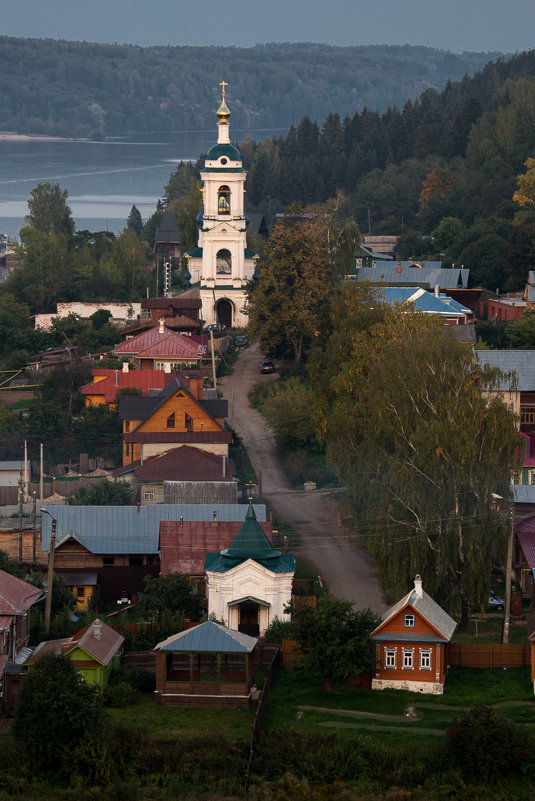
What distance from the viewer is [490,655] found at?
101 ft

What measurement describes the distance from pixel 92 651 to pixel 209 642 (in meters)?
2.26

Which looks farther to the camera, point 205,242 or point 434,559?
point 205,242

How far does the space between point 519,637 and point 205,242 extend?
130ft

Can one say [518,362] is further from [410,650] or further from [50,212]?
[50,212]

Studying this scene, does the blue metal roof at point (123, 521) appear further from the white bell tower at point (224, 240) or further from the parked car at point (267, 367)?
the white bell tower at point (224, 240)

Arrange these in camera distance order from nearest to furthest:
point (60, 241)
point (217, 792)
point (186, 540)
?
point (217, 792)
point (186, 540)
point (60, 241)

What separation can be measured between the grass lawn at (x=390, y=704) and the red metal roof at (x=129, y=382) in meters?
24.6

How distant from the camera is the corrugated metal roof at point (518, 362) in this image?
155 ft

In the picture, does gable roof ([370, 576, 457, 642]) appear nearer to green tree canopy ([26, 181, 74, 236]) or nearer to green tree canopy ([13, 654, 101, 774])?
green tree canopy ([13, 654, 101, 774])

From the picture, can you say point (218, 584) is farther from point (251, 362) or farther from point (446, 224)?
point (446, 224)

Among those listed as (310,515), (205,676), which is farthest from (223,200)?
(205,676)

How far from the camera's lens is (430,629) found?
30.1 metres

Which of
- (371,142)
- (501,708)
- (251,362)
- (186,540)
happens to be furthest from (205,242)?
(371,142)

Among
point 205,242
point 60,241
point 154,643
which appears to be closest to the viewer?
point 154,643
